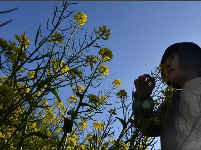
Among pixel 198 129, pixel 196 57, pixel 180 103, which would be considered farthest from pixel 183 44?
pixel 198 129

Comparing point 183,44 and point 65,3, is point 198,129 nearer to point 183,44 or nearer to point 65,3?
point 183,44

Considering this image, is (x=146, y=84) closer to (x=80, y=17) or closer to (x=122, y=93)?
(x=122, y=93)

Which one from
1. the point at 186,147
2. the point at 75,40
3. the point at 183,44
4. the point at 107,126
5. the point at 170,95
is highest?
the point at 183,44

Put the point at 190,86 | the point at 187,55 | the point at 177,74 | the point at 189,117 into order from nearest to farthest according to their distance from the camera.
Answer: the point at 189,117 → the point at 190,86 → the point at 177,74 → the point at 187,55

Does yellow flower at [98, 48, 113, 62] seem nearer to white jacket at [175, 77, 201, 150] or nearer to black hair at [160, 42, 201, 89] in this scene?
black hair at [160, 42, 201, 89]

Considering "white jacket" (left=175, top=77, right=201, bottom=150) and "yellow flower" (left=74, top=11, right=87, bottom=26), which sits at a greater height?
"yellow flower" (left=74, top=11, right=87, bottom=26)

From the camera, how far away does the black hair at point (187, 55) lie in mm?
1736

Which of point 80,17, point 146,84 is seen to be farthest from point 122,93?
point 80,17

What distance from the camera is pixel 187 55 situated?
1.82 metres

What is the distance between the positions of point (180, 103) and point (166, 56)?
0.55m

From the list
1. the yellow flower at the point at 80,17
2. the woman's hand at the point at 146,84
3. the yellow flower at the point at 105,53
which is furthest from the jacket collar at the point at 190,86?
the yellow flower at the point at 80,17

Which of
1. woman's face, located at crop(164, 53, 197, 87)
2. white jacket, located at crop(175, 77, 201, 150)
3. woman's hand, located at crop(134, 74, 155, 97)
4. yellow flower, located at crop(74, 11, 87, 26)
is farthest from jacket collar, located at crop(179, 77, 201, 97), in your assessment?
yellow flower, located at crop(74, 11, 87, 26)

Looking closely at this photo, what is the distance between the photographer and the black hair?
1736 millimetres

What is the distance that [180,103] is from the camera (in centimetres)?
152
